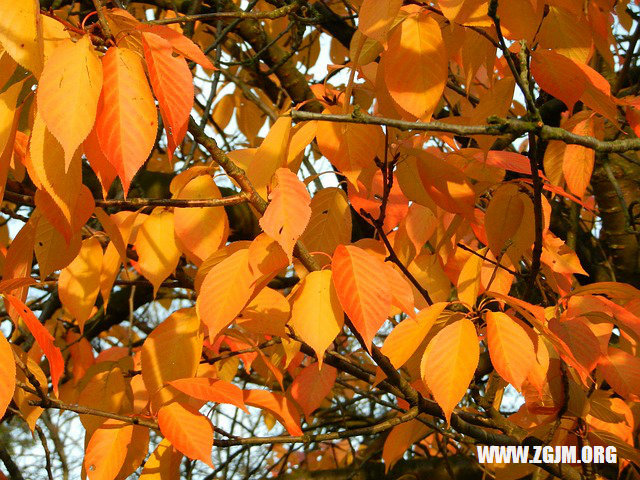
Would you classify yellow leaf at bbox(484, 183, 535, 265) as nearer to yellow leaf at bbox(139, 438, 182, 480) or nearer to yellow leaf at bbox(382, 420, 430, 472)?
yellow leaf at bbox(382, 420, 430, 472)

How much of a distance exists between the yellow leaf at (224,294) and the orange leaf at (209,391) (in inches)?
4.7

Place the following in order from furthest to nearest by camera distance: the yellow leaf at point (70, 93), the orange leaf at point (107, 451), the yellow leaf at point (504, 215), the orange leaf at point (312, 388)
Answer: the orange leaf at point (312, 388) → the yellow leaf at point (504, 215) → the orange leaf at point (107, 451) → the yellow leaf at point (70, 93)

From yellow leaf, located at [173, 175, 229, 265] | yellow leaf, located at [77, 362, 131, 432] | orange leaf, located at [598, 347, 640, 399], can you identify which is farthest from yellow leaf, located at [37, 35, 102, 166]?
orange leaf, located at [598, 347, 640, 399]

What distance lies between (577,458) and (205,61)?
903 millimetres

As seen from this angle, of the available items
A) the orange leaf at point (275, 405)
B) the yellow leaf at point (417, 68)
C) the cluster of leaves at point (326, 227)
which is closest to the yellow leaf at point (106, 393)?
the cluster of leaves at point (326, 227)

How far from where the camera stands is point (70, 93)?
597 millimetres

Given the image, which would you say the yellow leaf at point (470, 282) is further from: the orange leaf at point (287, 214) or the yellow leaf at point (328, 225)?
the orange leaf at point (287, 214)

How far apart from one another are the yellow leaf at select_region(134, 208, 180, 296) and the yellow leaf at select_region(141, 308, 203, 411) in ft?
0.63

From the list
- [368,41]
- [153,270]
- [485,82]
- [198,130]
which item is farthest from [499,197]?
[485,82]

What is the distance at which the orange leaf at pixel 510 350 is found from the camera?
2.67 ft

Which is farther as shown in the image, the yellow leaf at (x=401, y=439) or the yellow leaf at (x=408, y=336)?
the yellow leaf at (x=401, y=439)

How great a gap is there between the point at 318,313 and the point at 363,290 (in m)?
0.06

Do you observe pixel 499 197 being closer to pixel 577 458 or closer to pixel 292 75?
pixel 577 458

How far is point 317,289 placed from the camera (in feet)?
2.57
